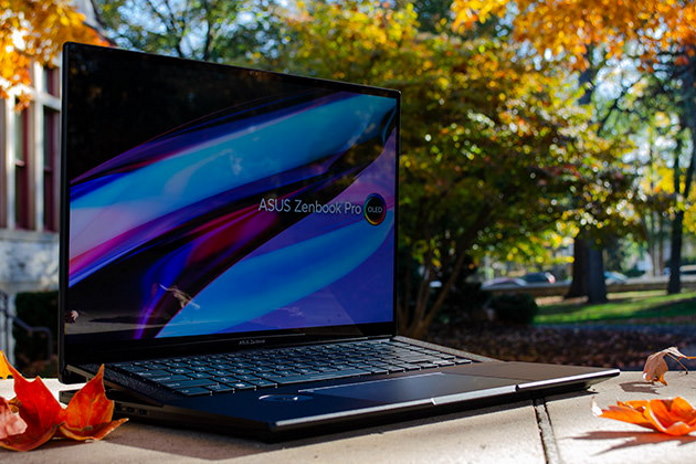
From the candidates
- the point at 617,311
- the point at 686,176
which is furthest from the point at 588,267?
the point at 686,176

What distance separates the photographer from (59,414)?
0.96m

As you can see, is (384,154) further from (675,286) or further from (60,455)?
(675,286)

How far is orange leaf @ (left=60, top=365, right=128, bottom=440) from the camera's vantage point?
96 cm

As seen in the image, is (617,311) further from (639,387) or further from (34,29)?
(639,387)

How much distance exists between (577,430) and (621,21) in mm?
6717

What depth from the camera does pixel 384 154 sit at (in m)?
1.66

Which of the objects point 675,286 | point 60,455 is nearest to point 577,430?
point 60,455

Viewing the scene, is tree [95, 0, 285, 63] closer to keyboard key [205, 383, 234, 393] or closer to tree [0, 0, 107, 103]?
tree [0, 0, 107, 103]

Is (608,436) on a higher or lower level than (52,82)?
lower

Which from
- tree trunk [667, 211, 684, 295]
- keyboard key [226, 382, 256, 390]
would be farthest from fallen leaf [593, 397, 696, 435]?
tree trunk [667, 211, 684, 295]

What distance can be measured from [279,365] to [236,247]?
0.28m

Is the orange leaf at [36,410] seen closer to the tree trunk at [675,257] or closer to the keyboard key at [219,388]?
the keyboard key at [219,388]

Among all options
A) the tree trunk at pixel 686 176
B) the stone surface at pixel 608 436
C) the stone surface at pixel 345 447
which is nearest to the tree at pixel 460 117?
the stone surface at pixel 608 436

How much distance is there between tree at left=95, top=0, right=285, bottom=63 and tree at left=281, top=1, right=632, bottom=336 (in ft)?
38.0
